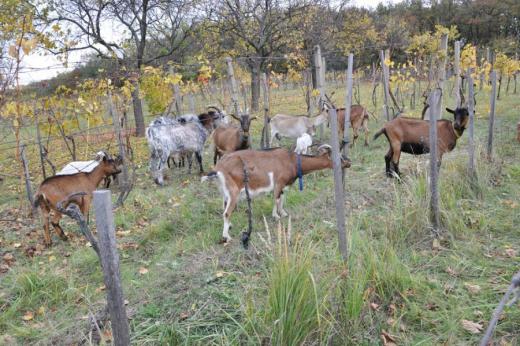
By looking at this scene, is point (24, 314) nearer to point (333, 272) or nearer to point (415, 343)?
point (333, 272)

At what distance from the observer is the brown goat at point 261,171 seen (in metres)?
5.46

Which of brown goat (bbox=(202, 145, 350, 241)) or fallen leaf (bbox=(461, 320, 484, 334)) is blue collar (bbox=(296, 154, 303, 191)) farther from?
fallen leaf (bbox=(461, 320, 484, 334))

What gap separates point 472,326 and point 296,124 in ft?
27.5

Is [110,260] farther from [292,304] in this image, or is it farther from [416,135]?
[416,135]

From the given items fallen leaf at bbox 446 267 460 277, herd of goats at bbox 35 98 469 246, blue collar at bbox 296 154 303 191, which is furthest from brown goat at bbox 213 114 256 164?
fallen leaf at bbox 446 267 460 277

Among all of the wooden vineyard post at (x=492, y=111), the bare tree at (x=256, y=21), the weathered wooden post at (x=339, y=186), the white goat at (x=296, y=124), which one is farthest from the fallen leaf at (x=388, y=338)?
the bare tree at (x=256, y=21)

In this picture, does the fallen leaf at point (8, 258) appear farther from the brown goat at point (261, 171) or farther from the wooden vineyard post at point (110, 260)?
the wooden vineyard post at point (110, 260)

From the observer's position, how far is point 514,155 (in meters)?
7.89

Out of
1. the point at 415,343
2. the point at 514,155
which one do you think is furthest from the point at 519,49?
the point at 415,343

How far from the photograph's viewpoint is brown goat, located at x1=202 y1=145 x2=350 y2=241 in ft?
17.9

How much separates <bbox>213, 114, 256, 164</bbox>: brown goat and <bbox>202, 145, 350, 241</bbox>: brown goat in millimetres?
2412

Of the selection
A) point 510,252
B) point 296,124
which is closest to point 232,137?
point 296,124

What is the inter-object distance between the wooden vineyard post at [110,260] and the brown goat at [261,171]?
118 inches

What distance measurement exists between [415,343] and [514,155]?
6566mm
